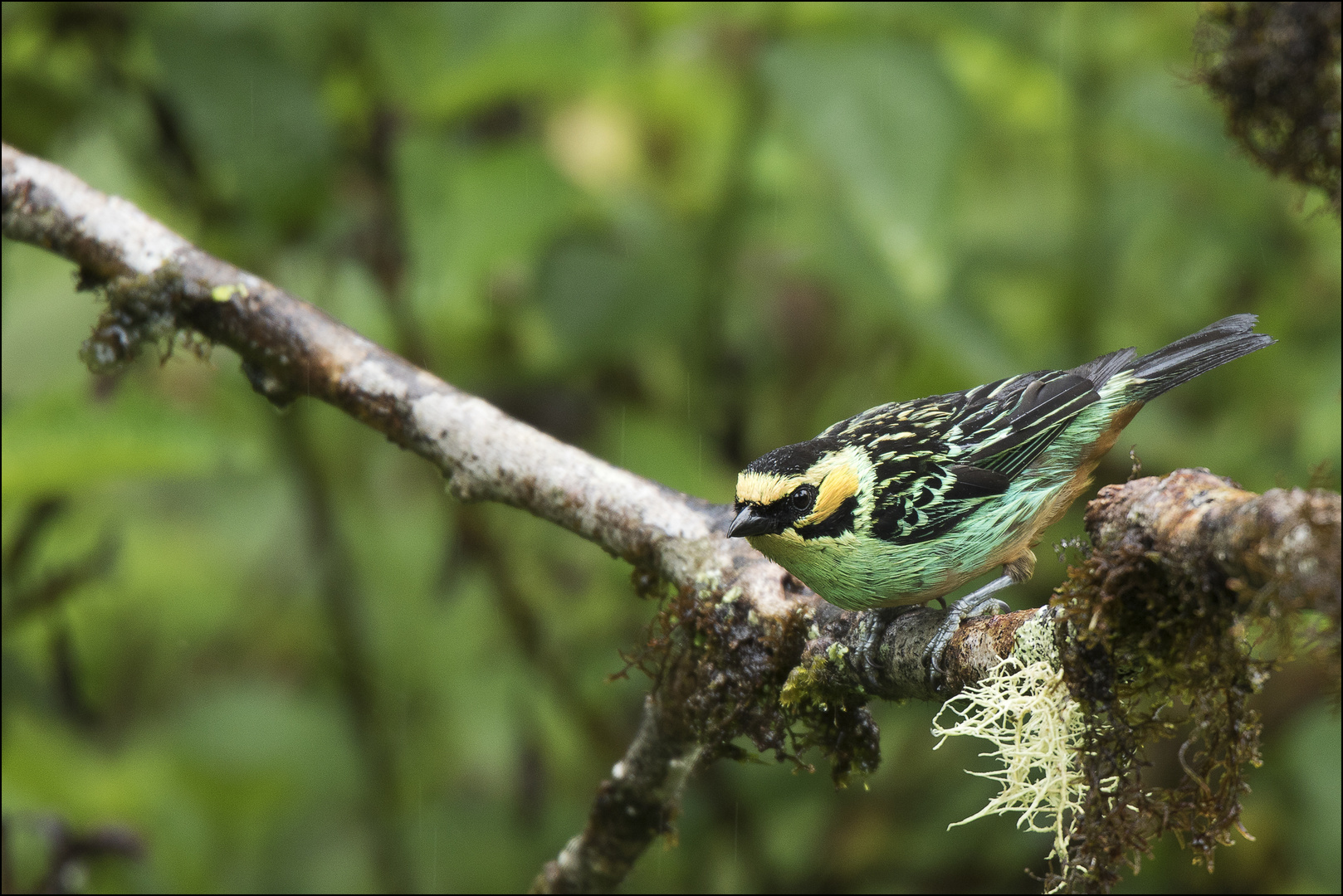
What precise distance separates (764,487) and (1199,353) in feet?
3.28

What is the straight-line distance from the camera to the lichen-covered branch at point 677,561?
1.67 m

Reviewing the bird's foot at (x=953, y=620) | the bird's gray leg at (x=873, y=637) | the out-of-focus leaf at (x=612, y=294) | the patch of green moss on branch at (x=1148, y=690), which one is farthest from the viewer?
the out-of-focus leaf at (x=612, y=294)

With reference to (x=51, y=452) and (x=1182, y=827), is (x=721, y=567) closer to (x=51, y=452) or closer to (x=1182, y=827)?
(x=1182, y=827)

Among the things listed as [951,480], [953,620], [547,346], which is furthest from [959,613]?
[547,346]

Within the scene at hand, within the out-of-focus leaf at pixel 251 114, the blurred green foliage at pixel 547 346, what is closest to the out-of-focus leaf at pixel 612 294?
the blurred green foliage at pixel 547 346

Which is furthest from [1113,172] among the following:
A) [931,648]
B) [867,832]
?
[931,648]

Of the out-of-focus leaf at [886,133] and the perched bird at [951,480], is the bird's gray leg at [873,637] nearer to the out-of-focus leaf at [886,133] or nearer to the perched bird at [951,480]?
the perched bird at [951,480]

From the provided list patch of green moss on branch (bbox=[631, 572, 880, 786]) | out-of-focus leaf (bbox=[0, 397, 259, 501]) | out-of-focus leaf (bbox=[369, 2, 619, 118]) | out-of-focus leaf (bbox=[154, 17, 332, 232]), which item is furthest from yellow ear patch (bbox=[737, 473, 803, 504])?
out-of-focus leaf (bbox=[154, 17, 332, 232])

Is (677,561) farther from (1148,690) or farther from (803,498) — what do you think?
(1148,690)

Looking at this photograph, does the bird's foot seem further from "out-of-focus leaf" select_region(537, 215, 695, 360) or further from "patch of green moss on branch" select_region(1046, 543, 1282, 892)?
"out-of-focus leaf" select_region(537, 215, 695, 360)

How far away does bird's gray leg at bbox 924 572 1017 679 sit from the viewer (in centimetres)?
209

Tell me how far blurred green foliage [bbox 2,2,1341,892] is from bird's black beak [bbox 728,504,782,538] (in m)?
1.27

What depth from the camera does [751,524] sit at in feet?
7.83

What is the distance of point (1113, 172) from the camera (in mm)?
5387
